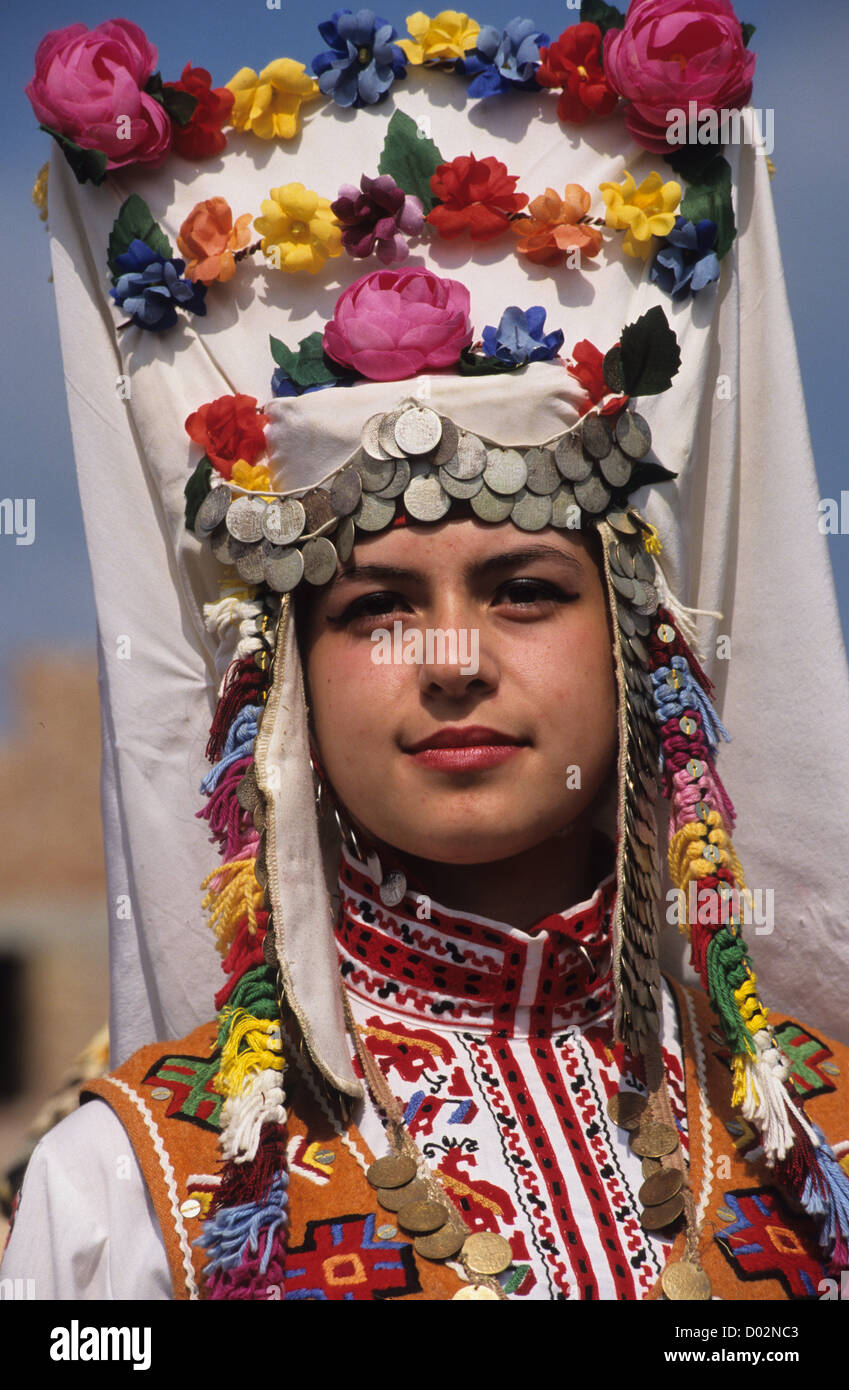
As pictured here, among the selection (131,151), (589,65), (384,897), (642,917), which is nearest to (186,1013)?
(384,897)

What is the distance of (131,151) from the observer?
9.89ft

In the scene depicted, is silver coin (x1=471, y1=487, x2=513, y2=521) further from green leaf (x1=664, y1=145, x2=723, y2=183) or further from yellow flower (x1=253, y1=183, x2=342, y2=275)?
green leaf (x1=664, y1=145, x2=723, y2=183)

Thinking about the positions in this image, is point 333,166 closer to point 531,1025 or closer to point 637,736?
point 637,736

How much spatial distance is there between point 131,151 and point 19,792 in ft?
33.4

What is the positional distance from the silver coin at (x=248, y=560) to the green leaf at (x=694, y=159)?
1054mm

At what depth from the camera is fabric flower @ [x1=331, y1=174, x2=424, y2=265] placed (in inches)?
115

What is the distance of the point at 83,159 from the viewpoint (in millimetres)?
3000

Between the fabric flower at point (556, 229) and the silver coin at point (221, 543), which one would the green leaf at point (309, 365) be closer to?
the silver coin at point (221, 543)

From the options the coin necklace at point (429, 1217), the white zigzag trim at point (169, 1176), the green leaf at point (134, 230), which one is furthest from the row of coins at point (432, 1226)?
the green leaf at point (134, 230)

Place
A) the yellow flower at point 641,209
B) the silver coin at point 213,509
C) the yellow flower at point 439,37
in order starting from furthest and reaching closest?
the yellow flower at point 439,37 → the yellow flower at point 641,209 → the silver coin at point 213,509

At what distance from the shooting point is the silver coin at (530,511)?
8.98 ft

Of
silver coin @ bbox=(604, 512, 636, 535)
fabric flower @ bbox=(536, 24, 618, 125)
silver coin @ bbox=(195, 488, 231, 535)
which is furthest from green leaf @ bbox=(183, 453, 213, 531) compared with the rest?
fabric flower @ bbox=(536, 24, 618, 125)

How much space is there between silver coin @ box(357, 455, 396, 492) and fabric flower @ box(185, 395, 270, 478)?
257 mm

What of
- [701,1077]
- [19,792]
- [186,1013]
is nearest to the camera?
[701,1077]
